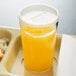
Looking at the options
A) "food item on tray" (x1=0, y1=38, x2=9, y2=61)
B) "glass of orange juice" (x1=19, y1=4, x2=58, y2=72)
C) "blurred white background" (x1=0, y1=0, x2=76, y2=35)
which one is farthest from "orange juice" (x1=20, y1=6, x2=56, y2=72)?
"blurred white background" (x1=0, y1=0, x2=76, y2=35)

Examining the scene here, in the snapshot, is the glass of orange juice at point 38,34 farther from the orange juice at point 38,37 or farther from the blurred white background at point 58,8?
the blurred white background at point 58,8

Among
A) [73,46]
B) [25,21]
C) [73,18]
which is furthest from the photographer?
[73,18]

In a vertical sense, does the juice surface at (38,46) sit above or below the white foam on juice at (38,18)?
below

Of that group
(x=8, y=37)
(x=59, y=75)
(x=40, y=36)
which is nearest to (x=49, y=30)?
(x=40, y=36)

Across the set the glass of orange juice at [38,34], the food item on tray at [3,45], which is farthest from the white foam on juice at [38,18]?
the food item on tray at [3,45]

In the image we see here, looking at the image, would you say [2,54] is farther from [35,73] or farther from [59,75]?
[59,75]

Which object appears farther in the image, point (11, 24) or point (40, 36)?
point (11, 24)

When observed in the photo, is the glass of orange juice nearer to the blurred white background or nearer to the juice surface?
the juice surface
